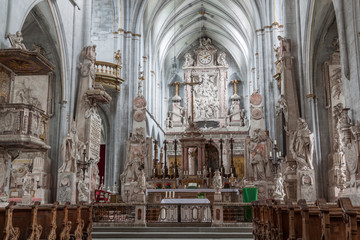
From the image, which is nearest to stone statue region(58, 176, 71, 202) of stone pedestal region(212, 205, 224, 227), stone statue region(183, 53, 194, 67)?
stone pedestal region(212, 205, 224, 227)

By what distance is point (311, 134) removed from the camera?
12.7m

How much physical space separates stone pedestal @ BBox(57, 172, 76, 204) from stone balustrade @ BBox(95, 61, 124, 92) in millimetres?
5803

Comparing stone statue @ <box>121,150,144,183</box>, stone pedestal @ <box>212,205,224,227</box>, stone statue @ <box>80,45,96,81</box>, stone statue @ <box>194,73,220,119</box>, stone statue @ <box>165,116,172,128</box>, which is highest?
stone statue @ <box>194,73,220,119</box>

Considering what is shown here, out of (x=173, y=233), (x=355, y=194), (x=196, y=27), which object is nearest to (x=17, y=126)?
(x=173, y=233)

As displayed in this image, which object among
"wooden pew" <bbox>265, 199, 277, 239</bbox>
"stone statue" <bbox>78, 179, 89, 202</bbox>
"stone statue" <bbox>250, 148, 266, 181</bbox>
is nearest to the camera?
"wooden pew" <bbox>265, 199, 277, 239</bbox>

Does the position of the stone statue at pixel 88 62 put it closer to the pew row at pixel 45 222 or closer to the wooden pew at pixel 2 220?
the pew row at pixel 45 222

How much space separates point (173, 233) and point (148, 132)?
1558 centimetres

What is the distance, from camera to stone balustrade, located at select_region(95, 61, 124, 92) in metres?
17.8

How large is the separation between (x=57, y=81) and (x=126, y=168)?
5.89 meters

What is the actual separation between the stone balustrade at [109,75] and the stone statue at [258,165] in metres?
7.18

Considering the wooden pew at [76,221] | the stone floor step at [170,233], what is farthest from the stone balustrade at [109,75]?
the wooden pew at [76,221]

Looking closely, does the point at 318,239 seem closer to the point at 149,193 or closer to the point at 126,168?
the point at 149,193

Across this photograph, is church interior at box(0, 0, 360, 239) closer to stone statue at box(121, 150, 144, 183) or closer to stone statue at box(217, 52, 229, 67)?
stone statue at box(121, 150, 144, 183)

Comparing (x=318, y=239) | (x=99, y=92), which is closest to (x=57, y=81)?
(x=99, y=92)
